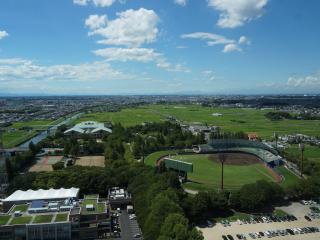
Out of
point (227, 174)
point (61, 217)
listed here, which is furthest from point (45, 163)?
point (227, 174)

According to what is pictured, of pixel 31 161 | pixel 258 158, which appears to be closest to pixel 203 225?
pixel 258 158

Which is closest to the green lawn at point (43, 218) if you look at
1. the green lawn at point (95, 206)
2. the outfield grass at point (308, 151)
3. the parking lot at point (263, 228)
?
the green lawn at point (95, 206)

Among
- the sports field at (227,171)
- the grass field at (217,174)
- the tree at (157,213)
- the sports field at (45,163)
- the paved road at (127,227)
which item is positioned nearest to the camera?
the tree at (157,213)

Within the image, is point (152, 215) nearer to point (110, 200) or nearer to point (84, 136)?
point (110, 200)

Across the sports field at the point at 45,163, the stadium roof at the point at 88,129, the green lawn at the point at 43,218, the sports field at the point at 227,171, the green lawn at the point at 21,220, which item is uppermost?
the green lawn at the point at 43,218

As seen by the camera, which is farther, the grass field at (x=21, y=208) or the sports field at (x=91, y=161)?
the sports field at (x=91, y=161)

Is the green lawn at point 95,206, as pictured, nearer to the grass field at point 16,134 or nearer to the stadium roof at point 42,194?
the stadium roof at point 42,194
